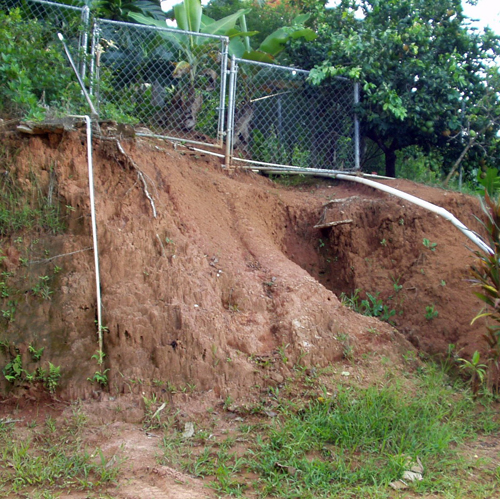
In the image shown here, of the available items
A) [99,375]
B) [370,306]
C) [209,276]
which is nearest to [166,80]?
[209,276]

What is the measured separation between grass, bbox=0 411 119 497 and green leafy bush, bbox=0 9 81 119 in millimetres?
3097

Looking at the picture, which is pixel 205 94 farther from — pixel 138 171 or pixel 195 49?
pixel 138 171

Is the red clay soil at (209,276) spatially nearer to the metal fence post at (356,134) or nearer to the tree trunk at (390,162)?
the metal fence post at (356,134)

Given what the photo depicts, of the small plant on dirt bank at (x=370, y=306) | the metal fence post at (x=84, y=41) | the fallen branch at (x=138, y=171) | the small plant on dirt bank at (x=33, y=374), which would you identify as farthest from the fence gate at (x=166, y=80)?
the small plant on dirt bank at (x=33, y=374)

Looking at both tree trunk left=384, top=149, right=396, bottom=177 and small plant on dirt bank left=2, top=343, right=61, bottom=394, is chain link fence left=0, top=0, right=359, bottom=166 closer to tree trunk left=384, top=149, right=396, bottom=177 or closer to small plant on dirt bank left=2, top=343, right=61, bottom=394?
tree trunk left=384, top=149, right=396, bottom=177

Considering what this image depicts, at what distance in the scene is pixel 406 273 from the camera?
6.38 m

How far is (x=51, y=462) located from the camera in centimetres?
378

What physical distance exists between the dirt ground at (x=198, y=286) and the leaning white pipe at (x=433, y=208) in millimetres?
181

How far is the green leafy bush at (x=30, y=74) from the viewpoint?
5648 mm

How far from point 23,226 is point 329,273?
350cm

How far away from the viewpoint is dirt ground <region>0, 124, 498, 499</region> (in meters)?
4.55

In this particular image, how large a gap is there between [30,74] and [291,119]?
3376 millimetres

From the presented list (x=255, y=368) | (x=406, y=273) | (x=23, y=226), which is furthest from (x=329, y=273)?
(x=23, y=226)

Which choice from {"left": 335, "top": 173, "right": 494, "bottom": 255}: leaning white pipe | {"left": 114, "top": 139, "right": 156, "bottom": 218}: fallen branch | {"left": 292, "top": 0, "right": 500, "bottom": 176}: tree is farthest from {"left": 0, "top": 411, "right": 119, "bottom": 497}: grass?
{"left": 292, "top": 0, "right": 500, "bottom": 176}: tree
